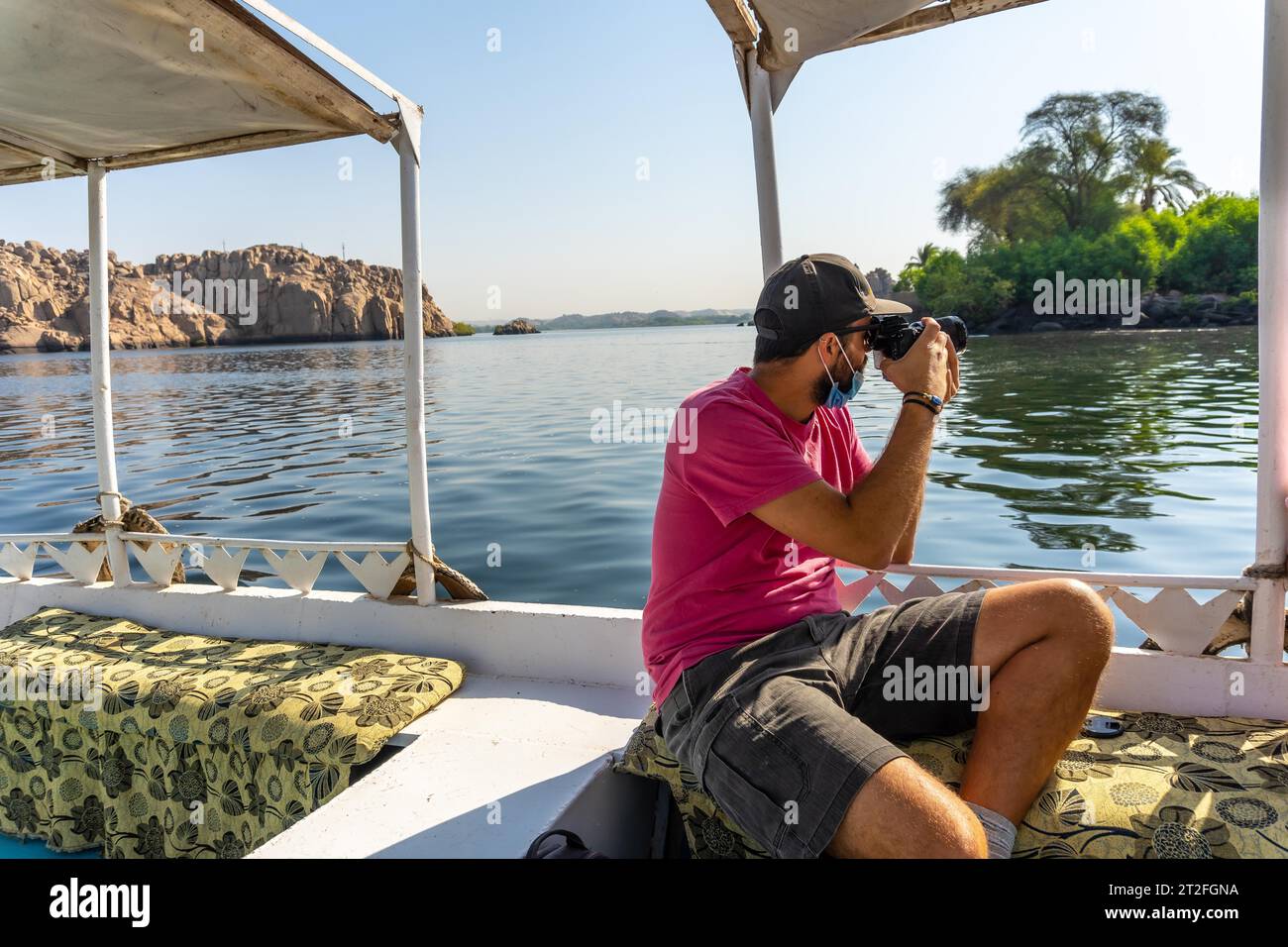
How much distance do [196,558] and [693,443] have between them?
237 centimetres

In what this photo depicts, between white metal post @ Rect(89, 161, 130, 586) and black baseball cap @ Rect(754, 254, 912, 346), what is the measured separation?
9.22 feet

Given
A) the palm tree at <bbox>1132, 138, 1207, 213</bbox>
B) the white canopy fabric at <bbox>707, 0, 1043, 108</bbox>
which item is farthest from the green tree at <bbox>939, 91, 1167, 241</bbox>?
the white canopy fabric at <bbox>707, 0, 1043, 108</bbox>

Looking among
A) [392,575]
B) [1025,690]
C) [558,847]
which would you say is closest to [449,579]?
[392,575]

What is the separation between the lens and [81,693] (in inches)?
106

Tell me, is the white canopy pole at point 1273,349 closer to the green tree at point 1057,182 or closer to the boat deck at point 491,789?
the boat deck at point 491,789

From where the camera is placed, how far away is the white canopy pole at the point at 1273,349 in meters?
1.99

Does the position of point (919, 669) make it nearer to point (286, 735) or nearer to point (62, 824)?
point (286, 735)

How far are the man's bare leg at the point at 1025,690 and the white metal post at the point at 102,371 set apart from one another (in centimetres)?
320

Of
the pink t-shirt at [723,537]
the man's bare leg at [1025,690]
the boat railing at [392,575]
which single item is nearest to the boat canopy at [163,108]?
the boat railing at [392,575]

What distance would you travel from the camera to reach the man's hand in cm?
179

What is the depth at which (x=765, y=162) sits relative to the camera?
8.34ft

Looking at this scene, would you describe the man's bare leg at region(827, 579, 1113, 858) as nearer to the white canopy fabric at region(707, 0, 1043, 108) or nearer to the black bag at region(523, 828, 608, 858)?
the black bag at region(523, 828, 608, 858)
